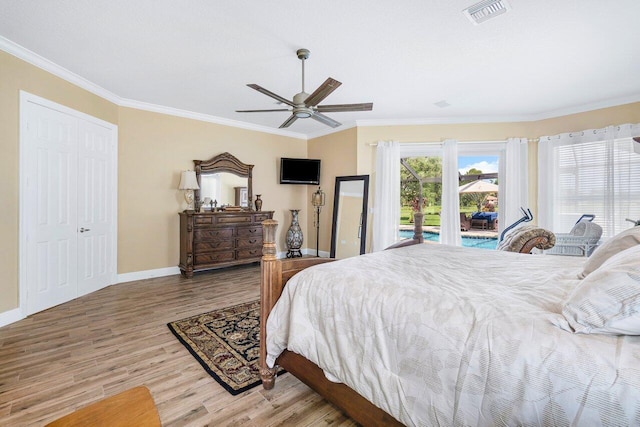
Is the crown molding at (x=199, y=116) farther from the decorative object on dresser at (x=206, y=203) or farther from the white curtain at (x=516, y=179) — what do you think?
the white curtain at (x=516, y=179)

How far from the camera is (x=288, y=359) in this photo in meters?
1.88

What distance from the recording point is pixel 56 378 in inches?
81.6

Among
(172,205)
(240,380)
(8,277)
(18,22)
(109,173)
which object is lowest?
(240,380)

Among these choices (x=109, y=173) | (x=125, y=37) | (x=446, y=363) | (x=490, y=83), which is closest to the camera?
(x=446, y=363)

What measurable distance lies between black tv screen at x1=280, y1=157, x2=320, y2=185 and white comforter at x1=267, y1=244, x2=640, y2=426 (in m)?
4.49

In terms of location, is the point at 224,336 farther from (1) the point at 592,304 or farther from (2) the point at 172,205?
(2) the point at 172,205

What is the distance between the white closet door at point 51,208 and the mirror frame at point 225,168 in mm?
1705

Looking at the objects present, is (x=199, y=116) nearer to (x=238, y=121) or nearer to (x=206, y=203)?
(x=238, y=121)

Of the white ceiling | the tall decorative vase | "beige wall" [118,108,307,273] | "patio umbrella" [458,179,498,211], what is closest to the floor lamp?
the tall decorative vase

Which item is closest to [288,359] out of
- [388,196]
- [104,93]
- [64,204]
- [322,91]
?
[322,91]

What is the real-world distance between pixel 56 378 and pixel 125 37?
2949 mm

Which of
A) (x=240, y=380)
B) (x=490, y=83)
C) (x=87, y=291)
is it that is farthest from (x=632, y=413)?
(x=87, y=291)

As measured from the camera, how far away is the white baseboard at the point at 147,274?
4.50 metres

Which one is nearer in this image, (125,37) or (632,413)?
(632,413)
